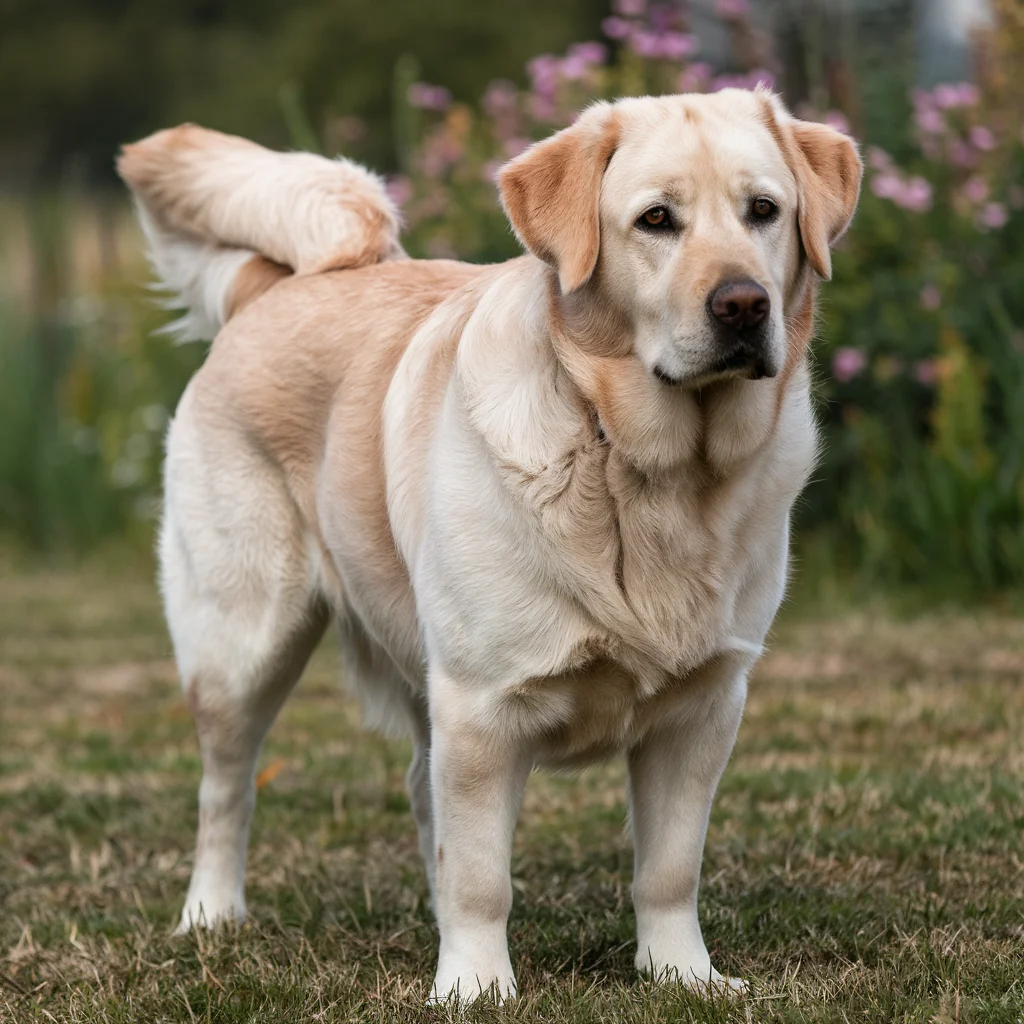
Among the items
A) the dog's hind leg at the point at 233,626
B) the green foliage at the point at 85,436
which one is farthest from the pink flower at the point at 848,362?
the green foliage at the point at 85,436

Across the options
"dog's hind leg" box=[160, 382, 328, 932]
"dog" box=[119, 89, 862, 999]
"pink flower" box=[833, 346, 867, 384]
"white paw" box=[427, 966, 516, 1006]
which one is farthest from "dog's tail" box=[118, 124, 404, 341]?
"pink flower" box=[833, 346, 867, 384]

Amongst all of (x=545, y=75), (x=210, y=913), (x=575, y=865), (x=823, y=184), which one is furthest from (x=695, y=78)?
(x=210, y=913)

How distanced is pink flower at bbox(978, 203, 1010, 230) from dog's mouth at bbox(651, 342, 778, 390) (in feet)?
15.6

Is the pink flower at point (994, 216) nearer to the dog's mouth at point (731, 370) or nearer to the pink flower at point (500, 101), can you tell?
the pink flower at point (500, 101)

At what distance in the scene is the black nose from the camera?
287 cm

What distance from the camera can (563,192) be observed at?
3.12 meters

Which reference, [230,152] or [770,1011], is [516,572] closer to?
[770,1011]

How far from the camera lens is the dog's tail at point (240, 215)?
4.29m

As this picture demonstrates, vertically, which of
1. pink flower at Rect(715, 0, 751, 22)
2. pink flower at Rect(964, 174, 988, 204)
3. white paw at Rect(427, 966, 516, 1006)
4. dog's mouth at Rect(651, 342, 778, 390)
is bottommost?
white paw at Rect(427, 966, 516, 1006)

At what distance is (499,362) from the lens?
3205 millimetres

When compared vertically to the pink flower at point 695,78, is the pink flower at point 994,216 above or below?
below

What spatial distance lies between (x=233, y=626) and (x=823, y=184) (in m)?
1.73

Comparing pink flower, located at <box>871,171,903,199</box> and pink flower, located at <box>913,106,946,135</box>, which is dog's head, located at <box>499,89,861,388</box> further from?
pink flower, located at <box>913,106,946,135</box>

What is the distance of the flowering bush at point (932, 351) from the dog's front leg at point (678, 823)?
411cm
